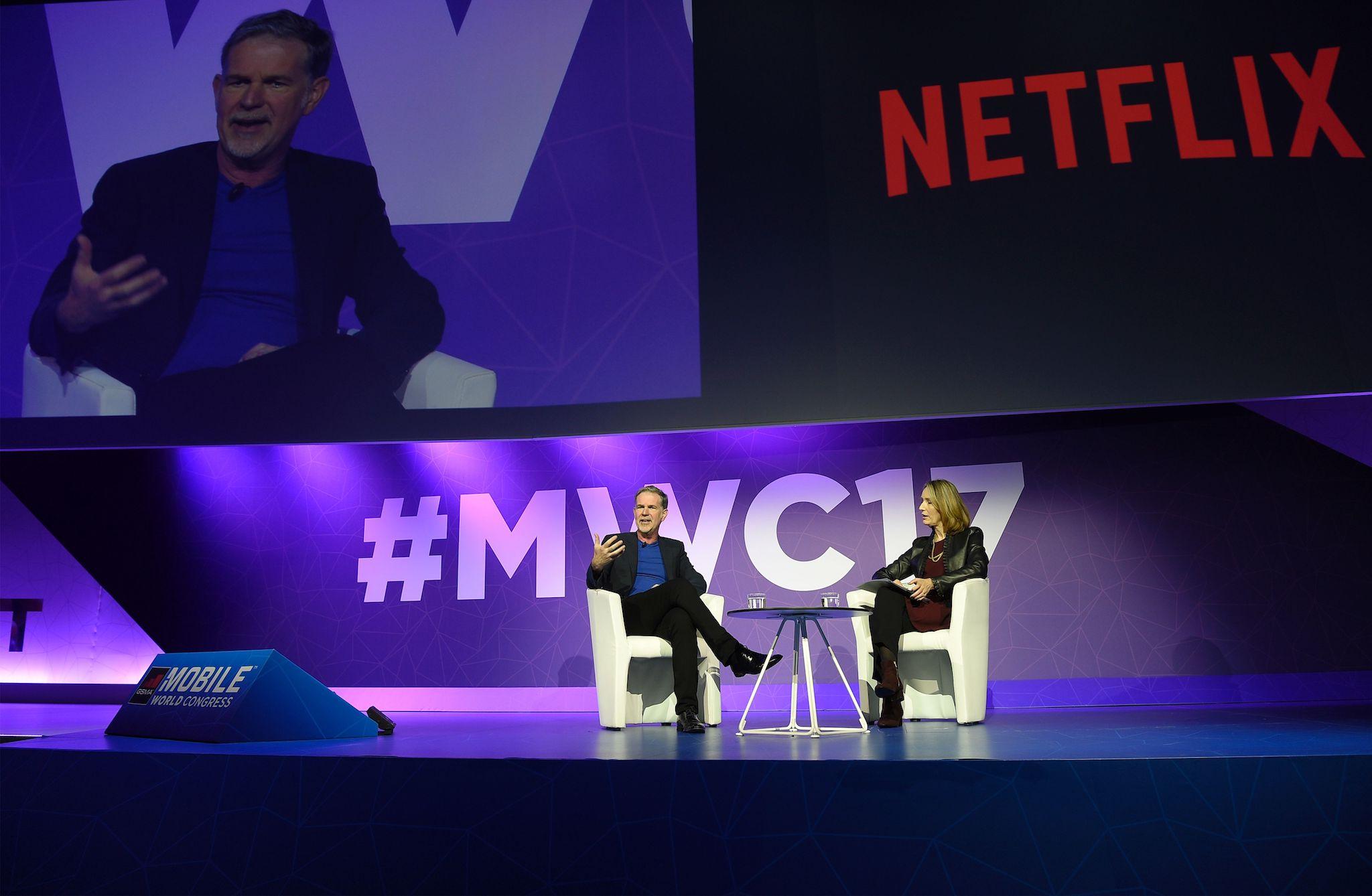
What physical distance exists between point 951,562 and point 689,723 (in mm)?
1407

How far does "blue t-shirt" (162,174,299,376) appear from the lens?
5523mm

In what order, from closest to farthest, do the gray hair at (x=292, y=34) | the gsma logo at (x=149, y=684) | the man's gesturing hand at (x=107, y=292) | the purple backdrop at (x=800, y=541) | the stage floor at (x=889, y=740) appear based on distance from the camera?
the stage floor at (x=889, y=740) → the gsma logo at (x=149, y=684) → the purple backdrop at (x=800, y=541) → the man's gesturing hand at (x=107, y=292) → the gray hair at (x=292, y=34)

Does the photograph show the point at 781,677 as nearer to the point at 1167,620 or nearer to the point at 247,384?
the point at 1167,620

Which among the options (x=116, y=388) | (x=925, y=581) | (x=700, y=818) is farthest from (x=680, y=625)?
(x=116, y=388)

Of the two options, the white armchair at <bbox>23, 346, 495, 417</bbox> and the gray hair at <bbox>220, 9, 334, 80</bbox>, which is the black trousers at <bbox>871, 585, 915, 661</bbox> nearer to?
the white armchair at <bbox>23, 346, 495, 417</bbox>

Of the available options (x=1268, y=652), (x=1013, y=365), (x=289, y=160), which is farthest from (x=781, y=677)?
(x=289, y=160)

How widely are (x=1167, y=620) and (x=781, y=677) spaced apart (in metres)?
2.10

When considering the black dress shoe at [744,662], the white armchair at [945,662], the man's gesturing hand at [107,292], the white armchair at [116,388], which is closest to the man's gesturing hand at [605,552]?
the black dress shoe at [744,662]

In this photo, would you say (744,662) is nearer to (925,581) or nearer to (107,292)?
(925,581)

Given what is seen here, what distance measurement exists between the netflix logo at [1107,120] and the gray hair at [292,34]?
3.34 m

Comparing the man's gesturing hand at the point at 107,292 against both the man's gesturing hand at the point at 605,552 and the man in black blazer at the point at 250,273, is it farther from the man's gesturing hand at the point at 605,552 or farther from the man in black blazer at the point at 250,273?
the man's gesturing hand at the point at 605,552

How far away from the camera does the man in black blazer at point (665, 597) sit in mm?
3955

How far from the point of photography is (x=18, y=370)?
18.7ft

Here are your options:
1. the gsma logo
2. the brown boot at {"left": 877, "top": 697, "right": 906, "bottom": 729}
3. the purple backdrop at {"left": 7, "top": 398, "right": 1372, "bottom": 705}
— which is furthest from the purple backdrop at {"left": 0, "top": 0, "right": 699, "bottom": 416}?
the gsma logo
